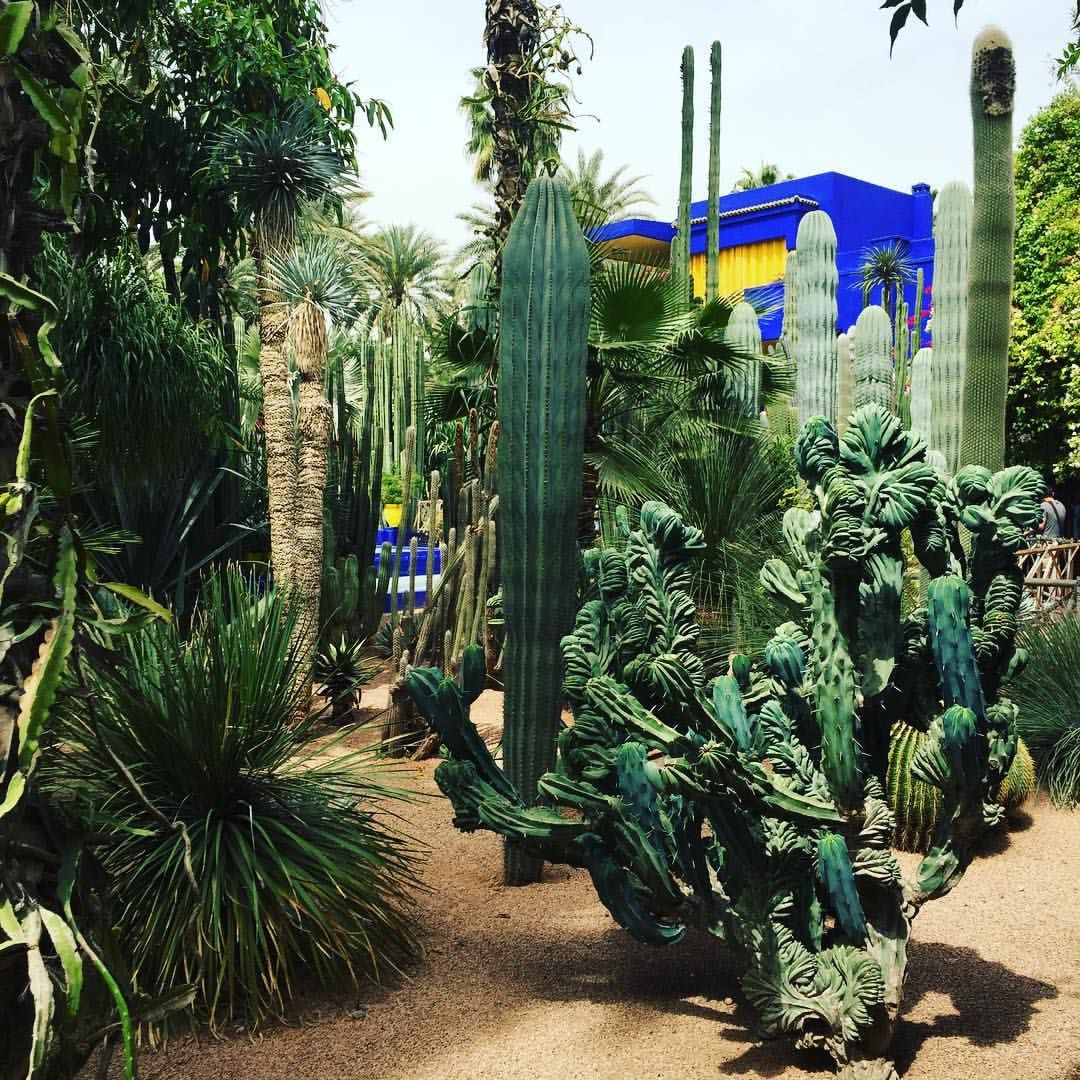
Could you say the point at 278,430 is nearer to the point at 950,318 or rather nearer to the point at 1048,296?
the point at 950,318

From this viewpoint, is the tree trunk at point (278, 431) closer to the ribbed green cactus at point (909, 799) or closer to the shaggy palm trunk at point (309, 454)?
the shaggy palm trunk at point (309, 454)

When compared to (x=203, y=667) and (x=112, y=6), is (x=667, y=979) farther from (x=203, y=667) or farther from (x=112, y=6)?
(x=112, y=6)

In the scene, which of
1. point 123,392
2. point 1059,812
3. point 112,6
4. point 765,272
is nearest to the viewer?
point 1059,812

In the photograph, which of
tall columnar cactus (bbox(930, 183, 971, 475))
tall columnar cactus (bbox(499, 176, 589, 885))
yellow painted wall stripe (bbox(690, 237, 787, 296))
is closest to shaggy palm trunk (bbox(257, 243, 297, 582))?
tall columnar cactus (bbox(499, 176, 589, 885))

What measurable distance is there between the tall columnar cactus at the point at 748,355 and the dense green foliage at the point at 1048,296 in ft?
19.9

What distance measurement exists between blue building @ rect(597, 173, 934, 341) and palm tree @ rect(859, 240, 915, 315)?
0.66 meters

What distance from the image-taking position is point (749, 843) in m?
3.54

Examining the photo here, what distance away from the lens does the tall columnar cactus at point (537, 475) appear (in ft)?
16.2

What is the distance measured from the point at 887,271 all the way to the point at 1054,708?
17419 millimetres

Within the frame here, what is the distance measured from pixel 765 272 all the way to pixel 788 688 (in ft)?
81.0

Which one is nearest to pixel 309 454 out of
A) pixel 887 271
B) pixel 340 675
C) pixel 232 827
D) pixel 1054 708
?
pixel 340 675

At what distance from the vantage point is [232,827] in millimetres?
3918

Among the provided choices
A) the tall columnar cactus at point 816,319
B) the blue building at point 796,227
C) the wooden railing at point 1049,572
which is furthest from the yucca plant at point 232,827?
the blue building at point 796,227

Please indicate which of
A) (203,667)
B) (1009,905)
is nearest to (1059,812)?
(1009,905)
